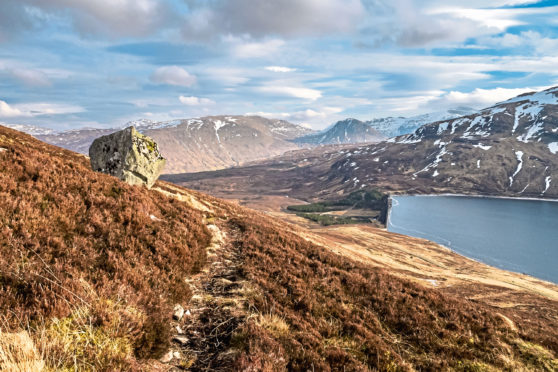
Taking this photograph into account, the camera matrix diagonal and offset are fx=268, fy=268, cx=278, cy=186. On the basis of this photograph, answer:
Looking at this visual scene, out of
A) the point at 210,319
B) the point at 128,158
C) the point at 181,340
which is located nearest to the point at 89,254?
the point at 181,340

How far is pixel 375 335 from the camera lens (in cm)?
866

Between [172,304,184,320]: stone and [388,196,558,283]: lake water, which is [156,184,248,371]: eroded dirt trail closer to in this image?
[172,304,184,320]: stone

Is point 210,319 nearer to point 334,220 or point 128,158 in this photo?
point 128,158

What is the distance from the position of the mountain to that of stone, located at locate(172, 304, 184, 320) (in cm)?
4

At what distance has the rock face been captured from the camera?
65.9ft

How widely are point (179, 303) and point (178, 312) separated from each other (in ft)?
2.06

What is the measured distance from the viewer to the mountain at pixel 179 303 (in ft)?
17.2

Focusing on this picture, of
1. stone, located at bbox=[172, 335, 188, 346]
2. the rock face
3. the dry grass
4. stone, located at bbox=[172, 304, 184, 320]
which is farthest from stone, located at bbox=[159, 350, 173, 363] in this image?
the rock face

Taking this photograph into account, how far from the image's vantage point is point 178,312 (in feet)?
25.1

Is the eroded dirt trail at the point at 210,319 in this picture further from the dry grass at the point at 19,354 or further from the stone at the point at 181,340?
the dry grass at the point at 19,354

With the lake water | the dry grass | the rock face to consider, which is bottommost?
the lake water

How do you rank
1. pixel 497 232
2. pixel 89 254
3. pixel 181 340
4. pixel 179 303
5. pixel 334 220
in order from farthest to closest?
pixel 334 220 → pixel 497 232 → pixel 179 303 → pixel 89 254 → pixel 181 340

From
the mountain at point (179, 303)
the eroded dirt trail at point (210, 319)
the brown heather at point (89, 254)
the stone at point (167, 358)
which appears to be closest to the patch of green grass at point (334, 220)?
the mountain at point (179, 303)

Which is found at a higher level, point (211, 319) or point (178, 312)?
point (178, 312)
